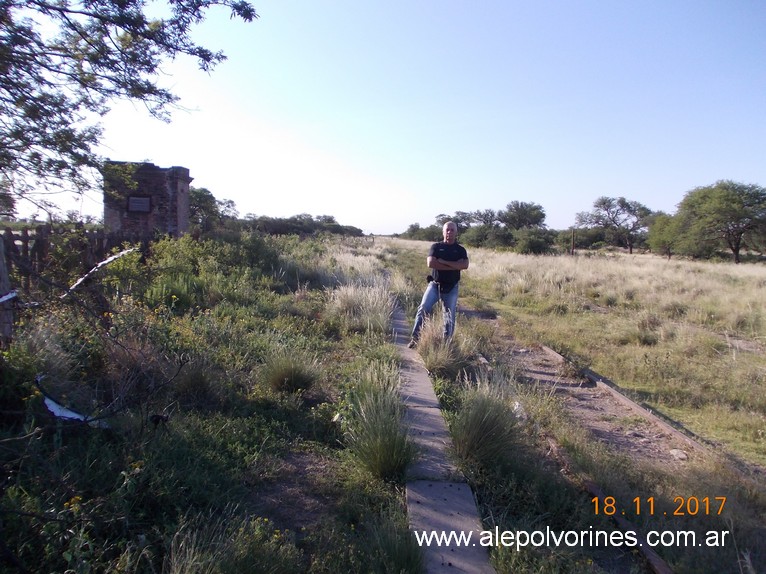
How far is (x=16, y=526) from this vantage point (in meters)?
2.44

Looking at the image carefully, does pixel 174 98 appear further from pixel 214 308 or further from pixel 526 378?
pixel 526 378

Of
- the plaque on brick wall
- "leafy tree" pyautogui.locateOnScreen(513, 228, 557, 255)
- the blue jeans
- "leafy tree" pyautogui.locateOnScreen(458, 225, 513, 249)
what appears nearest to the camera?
the blue jeans

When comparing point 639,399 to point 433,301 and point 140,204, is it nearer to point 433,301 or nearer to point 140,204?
point 433,301

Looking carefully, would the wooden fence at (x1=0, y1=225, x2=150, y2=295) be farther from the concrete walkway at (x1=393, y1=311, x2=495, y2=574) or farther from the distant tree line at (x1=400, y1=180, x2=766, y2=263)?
the distant tree line at (x1=400, y1=180, x2=766, y2=263)

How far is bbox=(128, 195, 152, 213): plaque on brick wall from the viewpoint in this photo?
620 inches

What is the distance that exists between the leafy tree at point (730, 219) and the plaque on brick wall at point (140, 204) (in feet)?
129

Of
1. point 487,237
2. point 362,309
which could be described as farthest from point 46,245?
point 487,237

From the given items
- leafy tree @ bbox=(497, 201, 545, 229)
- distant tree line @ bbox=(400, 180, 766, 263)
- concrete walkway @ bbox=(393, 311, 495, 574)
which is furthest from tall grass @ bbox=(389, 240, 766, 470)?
leafy tree @ bbox=(497, 201, 545, 229)

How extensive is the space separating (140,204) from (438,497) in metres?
15.5

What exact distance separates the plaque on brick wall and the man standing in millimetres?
12041

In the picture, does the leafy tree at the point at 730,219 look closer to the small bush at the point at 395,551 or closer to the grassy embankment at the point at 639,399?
the grassy embankment at the point at 639,399

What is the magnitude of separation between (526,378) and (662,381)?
203 centimetres

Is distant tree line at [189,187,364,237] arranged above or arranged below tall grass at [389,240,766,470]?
above

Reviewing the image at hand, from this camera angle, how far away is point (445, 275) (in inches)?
288
